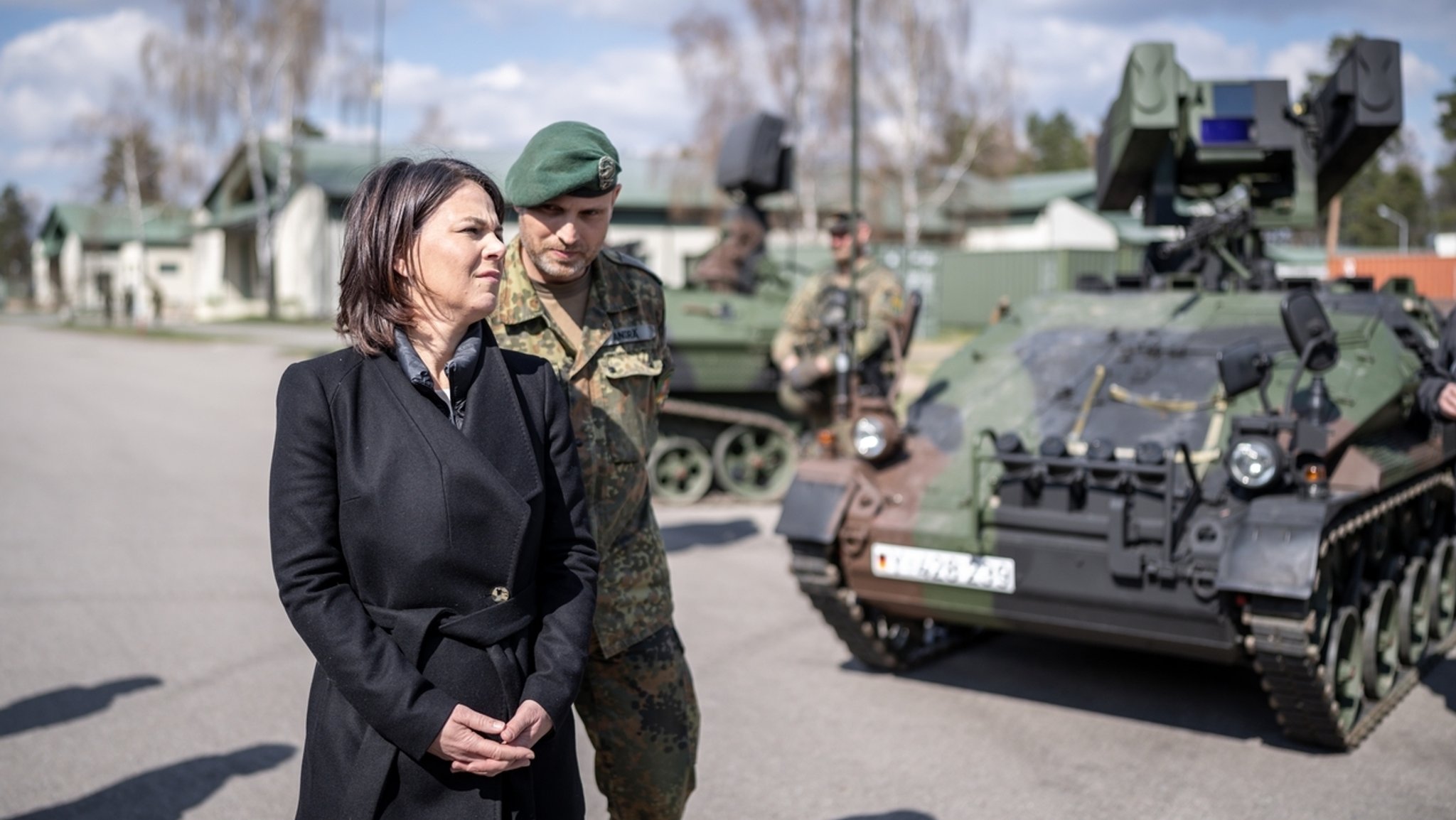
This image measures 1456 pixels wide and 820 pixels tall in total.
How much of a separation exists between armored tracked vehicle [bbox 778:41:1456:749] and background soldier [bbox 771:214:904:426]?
1584 mm

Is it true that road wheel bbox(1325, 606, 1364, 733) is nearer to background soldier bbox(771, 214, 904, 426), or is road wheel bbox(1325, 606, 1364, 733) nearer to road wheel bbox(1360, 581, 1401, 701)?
road wheel bbox(1360, 581, 1401, 701)

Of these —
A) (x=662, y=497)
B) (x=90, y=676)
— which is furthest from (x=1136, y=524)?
(x=662, y=497)

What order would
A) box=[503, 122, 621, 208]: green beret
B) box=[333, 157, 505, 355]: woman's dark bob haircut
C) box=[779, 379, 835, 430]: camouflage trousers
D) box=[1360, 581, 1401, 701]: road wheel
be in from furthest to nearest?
box=[779, 379, 835, 430]: camouflage trousers → box=[1360, 581, 1401, 701]: road wheel → box=[503, 122, 621, 208]: green beret → box=[333, 157, 505, 355]: woman's dark bob haircut

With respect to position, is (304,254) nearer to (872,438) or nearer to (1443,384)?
(872,438)

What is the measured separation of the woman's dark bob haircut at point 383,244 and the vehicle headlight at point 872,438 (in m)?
3.89

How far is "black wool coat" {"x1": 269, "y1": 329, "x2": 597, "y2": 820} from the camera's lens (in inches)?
90.0

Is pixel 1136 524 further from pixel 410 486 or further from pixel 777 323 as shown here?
pixel 777 323

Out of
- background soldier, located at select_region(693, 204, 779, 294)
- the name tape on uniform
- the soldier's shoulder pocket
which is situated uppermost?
background soldier, located at select_region(693, 204, 779, 294)

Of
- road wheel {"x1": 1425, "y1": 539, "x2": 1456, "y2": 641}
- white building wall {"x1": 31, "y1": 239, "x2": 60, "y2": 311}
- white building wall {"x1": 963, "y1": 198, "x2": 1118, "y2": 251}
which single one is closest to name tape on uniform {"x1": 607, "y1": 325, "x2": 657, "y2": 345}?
road wheel {"x1": 1425, "y1": 539, "x2": 1456, "y2": 641}

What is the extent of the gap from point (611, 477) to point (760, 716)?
2.82m

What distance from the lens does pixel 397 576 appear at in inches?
91.8

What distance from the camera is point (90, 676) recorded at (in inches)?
239

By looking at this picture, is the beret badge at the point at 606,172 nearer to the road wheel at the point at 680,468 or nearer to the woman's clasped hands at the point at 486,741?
the woman's clasped hands at the point at 486,741

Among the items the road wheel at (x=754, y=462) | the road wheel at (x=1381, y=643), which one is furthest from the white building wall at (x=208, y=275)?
the road wheel at (x=1381, y=643)
